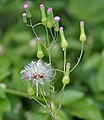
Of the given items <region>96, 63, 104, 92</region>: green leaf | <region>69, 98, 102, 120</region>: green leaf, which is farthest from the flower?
<region>96, 63, 104, 92</region>: green leaf

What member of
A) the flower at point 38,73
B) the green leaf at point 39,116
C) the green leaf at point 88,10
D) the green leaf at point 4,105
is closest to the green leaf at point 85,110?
the green leaf at point 39,116

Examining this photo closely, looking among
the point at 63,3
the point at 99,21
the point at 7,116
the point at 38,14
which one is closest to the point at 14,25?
the point at 38,14

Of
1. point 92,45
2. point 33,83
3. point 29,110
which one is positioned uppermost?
point 33,83

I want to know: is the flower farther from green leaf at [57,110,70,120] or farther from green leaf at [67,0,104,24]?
green leaf at [67,0,104,24]

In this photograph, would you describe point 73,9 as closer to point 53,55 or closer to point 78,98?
point 53,55

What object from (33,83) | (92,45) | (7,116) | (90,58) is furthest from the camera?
(92,45)

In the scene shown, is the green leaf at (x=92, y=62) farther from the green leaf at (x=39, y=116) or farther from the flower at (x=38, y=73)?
the flower at (x=38, y=73)

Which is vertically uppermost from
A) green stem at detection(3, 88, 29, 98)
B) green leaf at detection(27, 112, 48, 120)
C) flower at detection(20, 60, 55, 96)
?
flower at detection(20, 60, 55, 96)

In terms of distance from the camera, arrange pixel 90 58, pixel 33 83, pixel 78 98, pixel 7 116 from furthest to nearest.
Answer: pixel 90 58 → pixel 7 116 → pixel 78 98 → pixel 33 83
